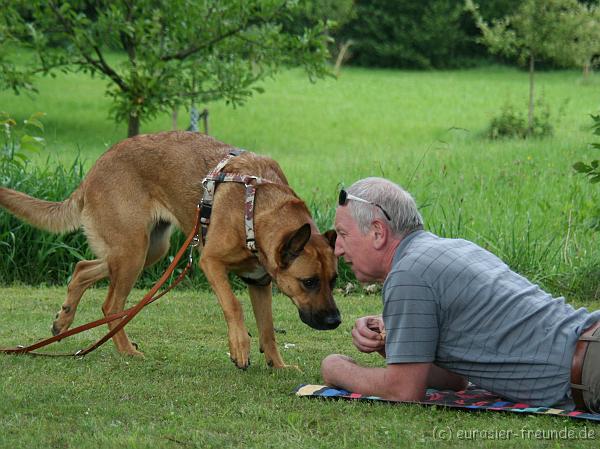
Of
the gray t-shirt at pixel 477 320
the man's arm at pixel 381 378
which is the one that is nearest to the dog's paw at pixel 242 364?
the man's arm at pixel 381 378

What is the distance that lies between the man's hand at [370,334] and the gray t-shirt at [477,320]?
0.38m

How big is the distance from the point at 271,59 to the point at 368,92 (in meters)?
20.6

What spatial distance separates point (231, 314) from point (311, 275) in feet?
1.93

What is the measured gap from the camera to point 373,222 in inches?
169

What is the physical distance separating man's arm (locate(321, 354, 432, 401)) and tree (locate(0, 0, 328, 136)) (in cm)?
728

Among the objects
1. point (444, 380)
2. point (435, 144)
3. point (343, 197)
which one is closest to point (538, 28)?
point (435, 144)

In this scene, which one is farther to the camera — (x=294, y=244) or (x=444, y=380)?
(x=294, y=244)

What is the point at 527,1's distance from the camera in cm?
2231

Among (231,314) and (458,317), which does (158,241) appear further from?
(458,317)

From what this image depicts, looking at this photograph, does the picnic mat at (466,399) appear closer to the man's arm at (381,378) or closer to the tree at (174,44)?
the man's arm at (381,378)

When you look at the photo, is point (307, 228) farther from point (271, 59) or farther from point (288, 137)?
point (288, 137)

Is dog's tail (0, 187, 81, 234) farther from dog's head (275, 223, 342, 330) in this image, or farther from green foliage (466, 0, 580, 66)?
green foliage (466, 0, 580, 66)

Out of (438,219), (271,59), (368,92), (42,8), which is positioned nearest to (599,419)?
(438,219)

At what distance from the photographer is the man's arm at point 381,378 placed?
4.28m
